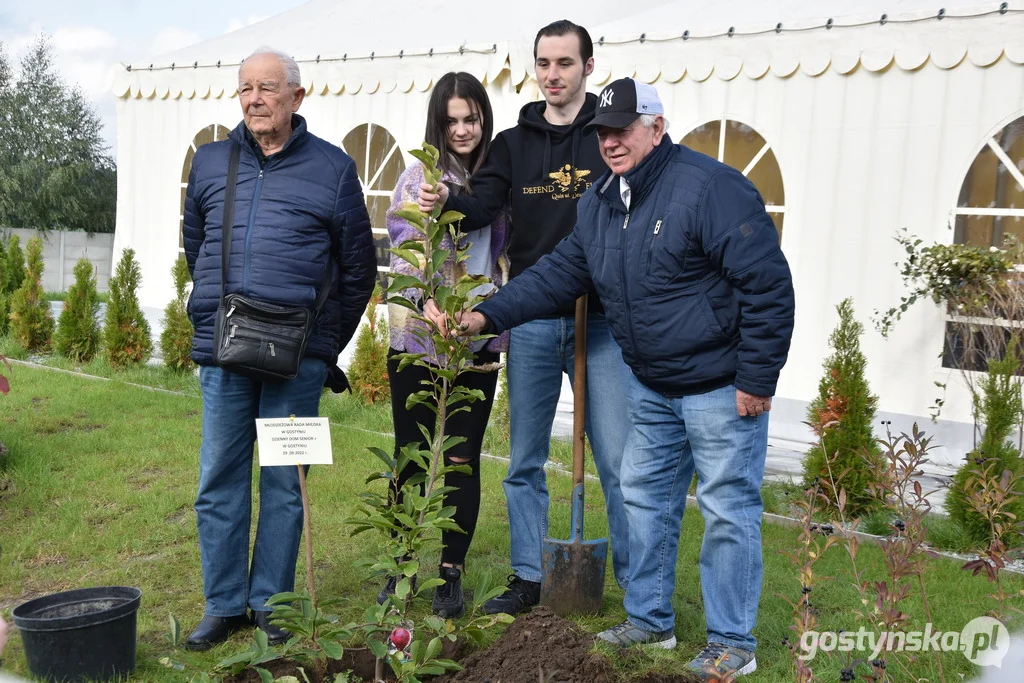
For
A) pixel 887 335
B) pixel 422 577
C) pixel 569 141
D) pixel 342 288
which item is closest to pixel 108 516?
pixel 422 577

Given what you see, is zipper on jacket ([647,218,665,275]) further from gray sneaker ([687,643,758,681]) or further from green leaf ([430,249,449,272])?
gray sneaker ([687,643,758,681])

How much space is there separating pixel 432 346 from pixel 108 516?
2.58 metres

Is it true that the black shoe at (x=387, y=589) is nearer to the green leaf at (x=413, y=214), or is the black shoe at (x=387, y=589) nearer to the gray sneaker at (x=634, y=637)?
the gray sneaker at (x=634, y=637)

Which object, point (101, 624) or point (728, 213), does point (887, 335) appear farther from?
point (101, 624)

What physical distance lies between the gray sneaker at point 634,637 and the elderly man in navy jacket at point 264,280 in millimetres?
1164

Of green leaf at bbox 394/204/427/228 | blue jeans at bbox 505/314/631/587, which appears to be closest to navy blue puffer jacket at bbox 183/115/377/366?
green leaf at bbox 394/204/427/228

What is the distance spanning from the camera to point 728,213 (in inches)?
114

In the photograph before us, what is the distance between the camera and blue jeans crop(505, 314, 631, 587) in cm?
352

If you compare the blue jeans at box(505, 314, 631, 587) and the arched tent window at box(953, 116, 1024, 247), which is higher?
the arched tent window at box(953, 116, 1024, 247)

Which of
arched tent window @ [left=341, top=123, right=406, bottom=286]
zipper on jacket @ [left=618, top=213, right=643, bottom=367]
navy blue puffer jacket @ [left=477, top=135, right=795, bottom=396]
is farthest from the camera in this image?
arched tent window @ [left=341, top=123, right=406, bottom=286]

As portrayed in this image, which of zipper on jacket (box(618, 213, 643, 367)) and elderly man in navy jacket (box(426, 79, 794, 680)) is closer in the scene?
elderly man in navy jacket (box(426, 79, 794, 680))

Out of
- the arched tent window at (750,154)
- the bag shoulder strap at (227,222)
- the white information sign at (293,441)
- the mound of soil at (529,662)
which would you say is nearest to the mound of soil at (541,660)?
the mound of soil at (529,662)

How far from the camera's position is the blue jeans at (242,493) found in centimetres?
325

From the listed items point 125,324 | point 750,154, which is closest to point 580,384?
point 750,154
